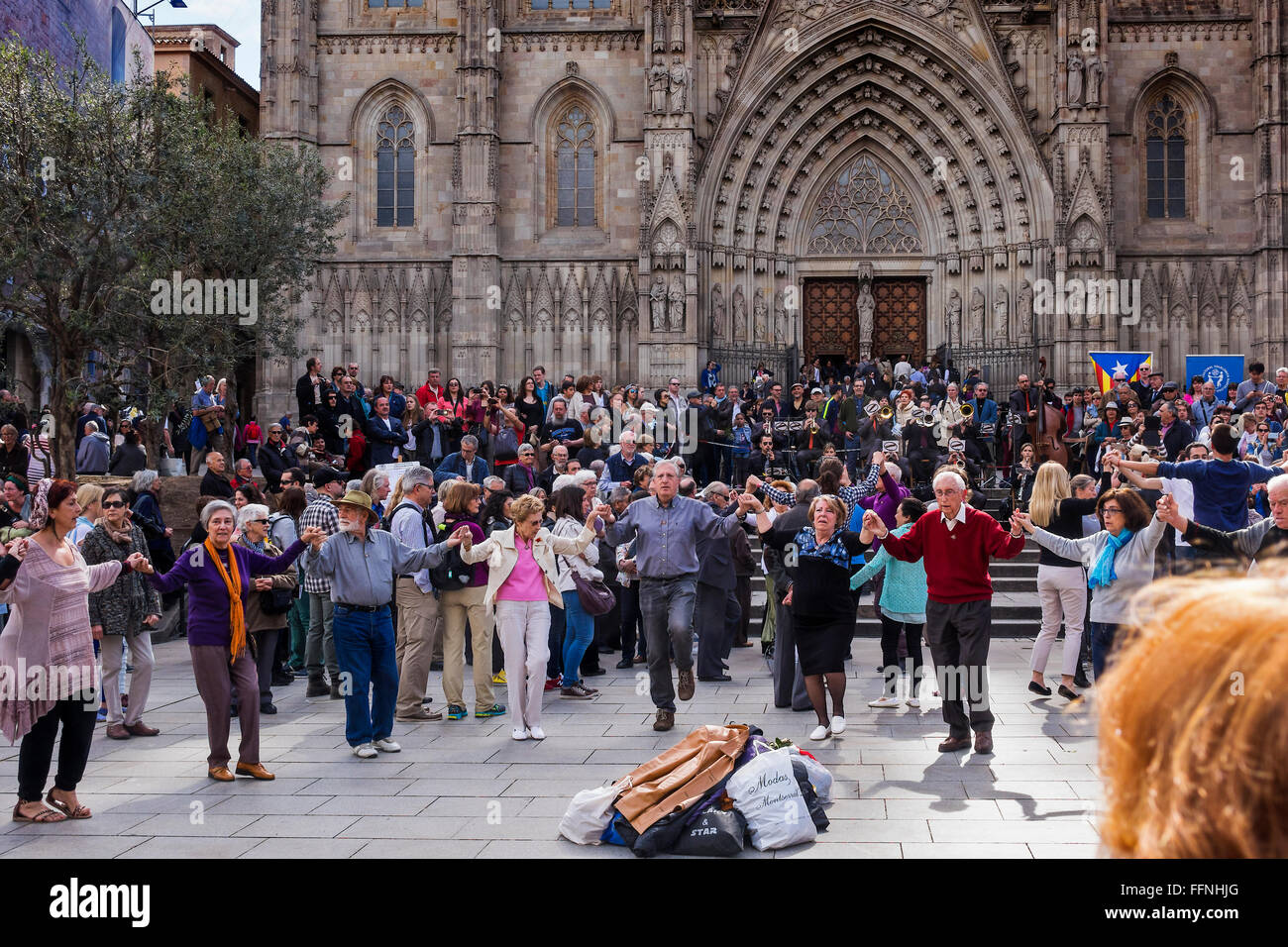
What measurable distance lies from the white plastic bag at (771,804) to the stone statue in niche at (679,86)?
22097 mm

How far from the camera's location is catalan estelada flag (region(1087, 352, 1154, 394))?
22.9 metres

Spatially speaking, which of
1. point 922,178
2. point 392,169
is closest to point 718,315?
point 922,178

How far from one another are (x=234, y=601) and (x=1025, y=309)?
22591mm

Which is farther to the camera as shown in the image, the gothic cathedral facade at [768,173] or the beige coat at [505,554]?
the gothic cathedral facade at [768,173]

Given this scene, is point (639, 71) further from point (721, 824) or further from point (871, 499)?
point (721, 824)

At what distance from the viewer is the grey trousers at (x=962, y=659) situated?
8703mm

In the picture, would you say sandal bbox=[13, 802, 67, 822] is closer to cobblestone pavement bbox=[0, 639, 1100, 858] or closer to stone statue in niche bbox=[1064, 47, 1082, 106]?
cobblestone pavement bbox=[0, 639, 1100, 858]

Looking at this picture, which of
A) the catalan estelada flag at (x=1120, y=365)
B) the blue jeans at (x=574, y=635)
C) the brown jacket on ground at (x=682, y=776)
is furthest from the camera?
the catalan estelada flag at (x=1120, y=365)

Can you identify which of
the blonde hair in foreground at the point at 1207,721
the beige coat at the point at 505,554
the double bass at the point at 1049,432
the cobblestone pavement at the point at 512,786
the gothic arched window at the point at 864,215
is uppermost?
the gothic arched window at the point at 864,215

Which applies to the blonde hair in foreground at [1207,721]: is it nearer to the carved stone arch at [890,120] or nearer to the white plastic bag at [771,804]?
the white plastic bag at [771,804]

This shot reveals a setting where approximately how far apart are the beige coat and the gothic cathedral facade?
16.8m

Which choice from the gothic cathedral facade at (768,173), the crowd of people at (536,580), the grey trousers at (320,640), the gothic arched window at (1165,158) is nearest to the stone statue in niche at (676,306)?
the gothic cathedral facade at (768,173)

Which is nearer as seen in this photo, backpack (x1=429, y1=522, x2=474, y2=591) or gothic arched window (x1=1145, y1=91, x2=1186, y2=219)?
backpack (x1=429, y1=522, x2=474, y2=591)

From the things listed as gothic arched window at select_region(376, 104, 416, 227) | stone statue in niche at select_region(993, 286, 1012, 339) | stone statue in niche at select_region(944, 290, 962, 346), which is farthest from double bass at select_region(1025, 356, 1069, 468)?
gothic arched window at select_region(376, 104, 416, 227)
